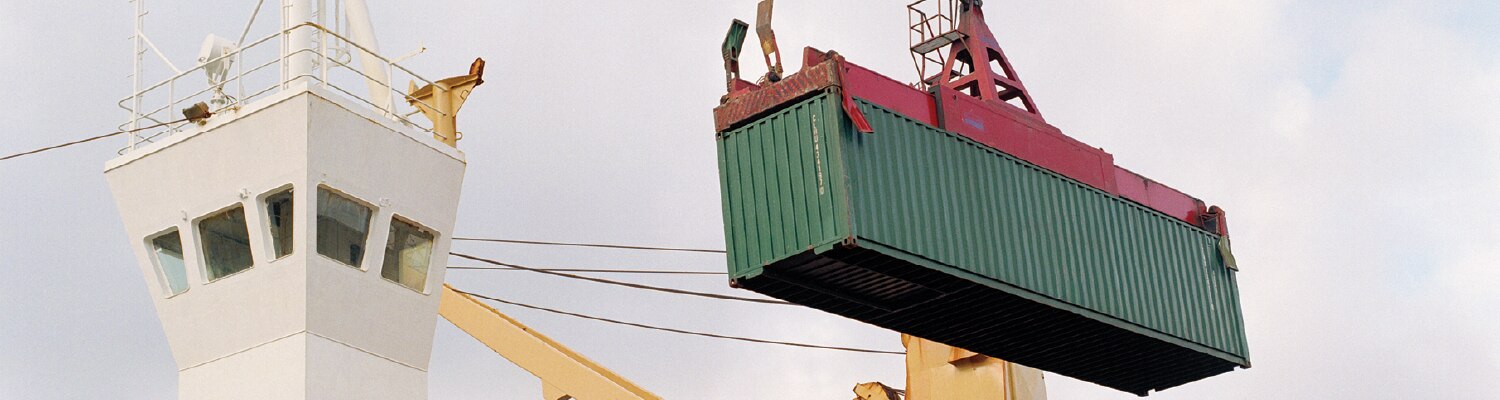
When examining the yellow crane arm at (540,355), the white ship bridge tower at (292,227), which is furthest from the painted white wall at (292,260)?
the yellow crane arm at (540,355)

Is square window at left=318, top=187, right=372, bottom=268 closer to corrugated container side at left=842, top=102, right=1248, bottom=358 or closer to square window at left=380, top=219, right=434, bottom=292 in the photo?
square window at left=380, top=219, right=434, bottom=292

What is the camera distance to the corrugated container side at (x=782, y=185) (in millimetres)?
27344

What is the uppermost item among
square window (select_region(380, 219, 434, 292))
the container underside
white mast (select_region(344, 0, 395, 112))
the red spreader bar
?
white mast (select_region(344, 0, 395, 112))

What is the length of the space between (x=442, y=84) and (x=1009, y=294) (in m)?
9.82

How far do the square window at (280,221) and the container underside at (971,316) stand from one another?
6834 mm

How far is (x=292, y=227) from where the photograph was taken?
26.5 metres

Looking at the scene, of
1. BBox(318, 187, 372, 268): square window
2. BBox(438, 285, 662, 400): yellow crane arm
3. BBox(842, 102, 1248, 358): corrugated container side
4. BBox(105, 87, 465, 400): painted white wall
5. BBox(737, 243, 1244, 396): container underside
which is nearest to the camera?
BBox(105, 87, 465, 400): painted white wall

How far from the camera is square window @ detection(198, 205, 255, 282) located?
2705cm

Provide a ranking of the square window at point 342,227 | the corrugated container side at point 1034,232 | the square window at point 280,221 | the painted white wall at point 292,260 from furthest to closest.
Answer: the corrugated container side at point 1034,232
the square window at point 342,227
the square window at point 280,221
the painted white wall at point 292,260

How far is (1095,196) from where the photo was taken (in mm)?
32594

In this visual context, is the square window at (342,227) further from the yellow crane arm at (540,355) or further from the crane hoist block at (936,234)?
the yellow crane arm at (540,355)

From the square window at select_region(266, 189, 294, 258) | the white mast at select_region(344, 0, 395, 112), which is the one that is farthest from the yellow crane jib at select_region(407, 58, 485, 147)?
the square window at select_region(266, 189, 294, 258)

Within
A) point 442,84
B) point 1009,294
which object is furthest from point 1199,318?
point 442,84

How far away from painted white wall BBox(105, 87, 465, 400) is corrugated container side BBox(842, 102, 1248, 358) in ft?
22.8
